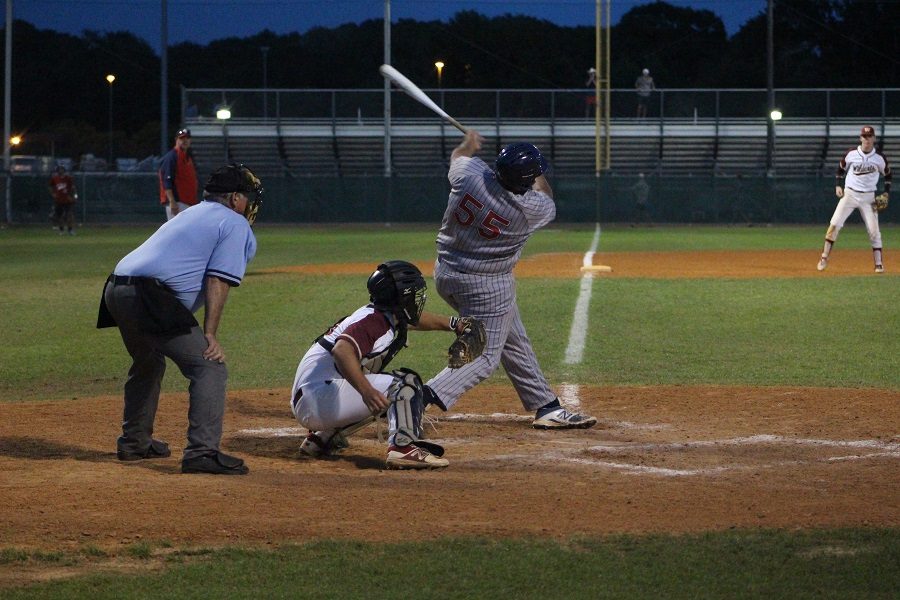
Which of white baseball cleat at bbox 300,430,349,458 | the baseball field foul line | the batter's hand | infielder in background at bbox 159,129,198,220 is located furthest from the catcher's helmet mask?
infielder in background at bbox 159,129,198,220

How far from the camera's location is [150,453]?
254 inches

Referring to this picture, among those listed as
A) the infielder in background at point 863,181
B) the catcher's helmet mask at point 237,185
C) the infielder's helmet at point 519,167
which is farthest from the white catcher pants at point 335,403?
the infielder in background at point 863,181

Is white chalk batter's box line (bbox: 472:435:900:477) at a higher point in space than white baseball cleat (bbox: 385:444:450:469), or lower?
lower

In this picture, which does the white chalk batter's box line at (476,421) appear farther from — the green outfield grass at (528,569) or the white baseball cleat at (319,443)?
the green outfield grass at (528,569)

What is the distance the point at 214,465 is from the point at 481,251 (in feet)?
6.41

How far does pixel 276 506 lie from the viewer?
525 centimetres

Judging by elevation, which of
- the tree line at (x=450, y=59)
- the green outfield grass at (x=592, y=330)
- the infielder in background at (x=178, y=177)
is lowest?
the green outfield grass at (x=592, y=330)

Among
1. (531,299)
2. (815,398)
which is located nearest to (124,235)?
(531,299)

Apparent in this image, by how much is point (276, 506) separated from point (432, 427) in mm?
1970

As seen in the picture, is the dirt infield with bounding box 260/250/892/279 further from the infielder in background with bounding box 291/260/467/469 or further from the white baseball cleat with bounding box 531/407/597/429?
the infielder in background with bounding box 291/260/467/469

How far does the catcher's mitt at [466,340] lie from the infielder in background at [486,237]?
134 millimetres

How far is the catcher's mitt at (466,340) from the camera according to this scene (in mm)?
6566

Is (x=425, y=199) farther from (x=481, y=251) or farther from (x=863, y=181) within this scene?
(x=481, y=251)

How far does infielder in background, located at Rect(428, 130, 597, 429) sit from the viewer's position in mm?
6723
